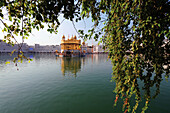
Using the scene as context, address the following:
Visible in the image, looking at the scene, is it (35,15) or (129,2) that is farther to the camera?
(35,15)

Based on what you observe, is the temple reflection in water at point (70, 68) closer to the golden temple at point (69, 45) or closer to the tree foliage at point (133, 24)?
the tree foliage at point (133, 24)

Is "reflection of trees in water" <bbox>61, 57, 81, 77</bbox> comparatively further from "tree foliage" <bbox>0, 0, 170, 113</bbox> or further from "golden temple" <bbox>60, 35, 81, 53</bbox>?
"golden temple" <bbox>60, 35, 81, 53</bbox>

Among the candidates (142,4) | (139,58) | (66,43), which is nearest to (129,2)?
(142,4)

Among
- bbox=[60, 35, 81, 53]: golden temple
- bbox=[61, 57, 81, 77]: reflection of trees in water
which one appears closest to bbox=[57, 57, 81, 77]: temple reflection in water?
bbox=[61, 57, 81, 77]: reflection of trees in water

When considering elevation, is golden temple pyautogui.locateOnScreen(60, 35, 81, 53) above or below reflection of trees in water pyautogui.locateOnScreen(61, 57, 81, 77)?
above

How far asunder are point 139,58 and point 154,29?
2.31 feet

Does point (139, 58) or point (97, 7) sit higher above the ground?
point (97, 7)

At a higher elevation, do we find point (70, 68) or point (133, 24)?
point (133, 24)

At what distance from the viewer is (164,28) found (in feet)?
5.62

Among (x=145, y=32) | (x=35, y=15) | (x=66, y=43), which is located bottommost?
(x=145, y=32)

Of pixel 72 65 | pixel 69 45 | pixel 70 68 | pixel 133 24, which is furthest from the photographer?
pixel 69 45

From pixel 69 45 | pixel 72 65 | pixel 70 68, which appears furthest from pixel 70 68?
pixel 69 45

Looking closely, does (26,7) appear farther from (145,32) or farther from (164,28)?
(164,28)

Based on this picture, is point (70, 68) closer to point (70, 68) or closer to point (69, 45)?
point (70, 68)
